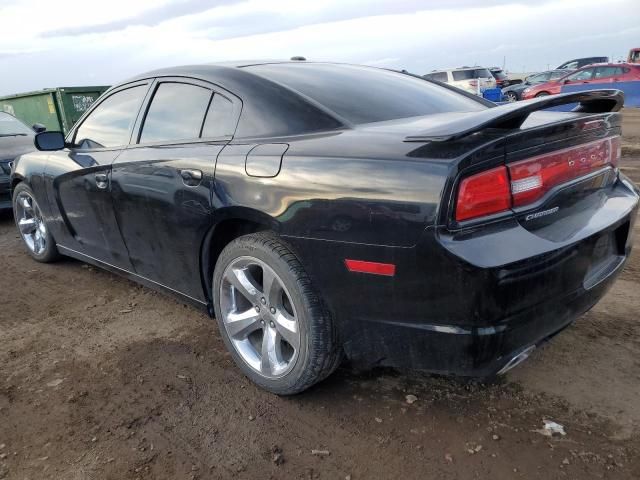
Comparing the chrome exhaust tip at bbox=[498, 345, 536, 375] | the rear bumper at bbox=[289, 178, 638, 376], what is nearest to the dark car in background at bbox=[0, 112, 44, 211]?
the rear bumper at bbox=[289, 178, 638, 376]

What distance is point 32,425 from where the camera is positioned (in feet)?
8.17

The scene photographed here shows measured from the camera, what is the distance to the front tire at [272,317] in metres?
2.27

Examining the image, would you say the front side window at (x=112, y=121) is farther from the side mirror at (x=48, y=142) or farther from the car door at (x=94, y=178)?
the side mirror at (x=48, y=142)

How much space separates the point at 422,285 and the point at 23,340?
272 cm

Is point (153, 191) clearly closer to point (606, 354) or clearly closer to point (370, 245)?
point (370, 245)

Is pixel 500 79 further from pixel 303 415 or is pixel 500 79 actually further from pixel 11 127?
pixel 303 415

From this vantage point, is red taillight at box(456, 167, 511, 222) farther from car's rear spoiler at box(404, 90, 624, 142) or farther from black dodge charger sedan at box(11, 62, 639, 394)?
car's rear spoiler at box(404, 90, 624, 142)

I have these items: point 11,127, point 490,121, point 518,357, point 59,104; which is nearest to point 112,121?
point 490,121

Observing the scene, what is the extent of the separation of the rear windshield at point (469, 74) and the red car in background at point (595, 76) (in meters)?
2.37

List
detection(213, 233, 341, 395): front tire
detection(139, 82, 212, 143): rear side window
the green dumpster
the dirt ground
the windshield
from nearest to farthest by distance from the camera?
the dirt ground → detection(213, 233, 341, 395): front tire → detection(139, 82, 212, 143): rear side window → the windshield → the green dumpster

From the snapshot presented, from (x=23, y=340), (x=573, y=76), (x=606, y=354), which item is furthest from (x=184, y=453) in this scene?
(x=573, y=76)

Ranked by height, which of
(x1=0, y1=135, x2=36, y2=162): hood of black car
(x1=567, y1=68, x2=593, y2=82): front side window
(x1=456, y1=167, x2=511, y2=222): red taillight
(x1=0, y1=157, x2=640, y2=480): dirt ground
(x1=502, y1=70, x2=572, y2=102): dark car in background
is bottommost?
(x1=0, y1=157, x2=640, y2=480): dirt ground

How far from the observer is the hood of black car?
266 inches

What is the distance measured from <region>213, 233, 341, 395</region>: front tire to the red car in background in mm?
17765
